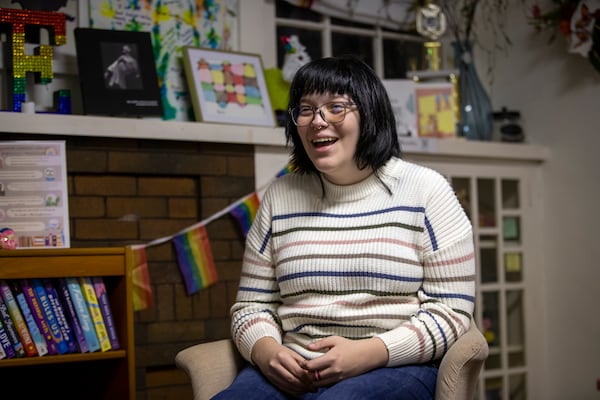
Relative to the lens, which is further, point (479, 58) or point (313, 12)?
point (479, 58)

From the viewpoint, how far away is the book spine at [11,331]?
2080mm

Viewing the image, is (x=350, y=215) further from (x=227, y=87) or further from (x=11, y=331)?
(x=227, y=87)

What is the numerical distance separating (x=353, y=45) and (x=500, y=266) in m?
1.16

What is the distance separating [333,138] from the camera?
5.84ft

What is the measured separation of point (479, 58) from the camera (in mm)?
3662

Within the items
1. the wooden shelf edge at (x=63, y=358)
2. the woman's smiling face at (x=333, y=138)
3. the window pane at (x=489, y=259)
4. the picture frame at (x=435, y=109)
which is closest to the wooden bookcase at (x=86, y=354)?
the wooden shelf edge at (x=63, y=358)

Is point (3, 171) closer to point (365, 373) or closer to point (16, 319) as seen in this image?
point (16, 319)

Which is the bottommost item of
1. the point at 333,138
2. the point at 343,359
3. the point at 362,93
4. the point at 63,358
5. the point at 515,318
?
the point at 515,318

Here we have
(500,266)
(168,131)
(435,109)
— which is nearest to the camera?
(168,131)

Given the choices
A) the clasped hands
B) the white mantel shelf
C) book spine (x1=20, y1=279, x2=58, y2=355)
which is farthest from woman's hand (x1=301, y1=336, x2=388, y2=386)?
the white mantel shelf

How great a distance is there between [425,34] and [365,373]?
2048 mm

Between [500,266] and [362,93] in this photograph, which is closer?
[362,93]

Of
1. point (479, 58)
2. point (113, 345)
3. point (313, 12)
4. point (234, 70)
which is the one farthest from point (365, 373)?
point (479, 58)

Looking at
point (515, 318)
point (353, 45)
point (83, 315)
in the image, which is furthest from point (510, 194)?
point (83, 315)
